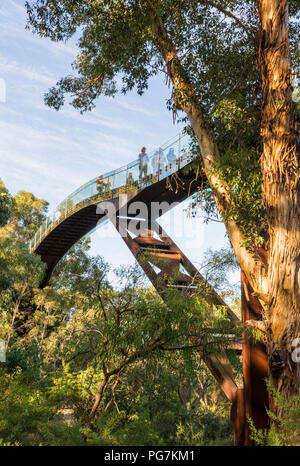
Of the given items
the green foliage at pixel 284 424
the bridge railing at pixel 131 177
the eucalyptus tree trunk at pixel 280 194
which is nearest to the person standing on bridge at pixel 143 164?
the bridge railing at pixel 131 177

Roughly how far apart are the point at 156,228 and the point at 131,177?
1.64m

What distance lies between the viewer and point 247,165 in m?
8.46

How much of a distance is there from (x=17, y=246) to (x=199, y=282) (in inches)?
454

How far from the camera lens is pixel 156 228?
13.6m

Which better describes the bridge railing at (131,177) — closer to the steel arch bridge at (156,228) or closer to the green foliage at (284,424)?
the steel arch bridge at (156,228)

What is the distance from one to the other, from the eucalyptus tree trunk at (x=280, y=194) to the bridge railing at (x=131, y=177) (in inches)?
128

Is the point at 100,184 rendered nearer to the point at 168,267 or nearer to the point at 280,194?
the point at 168,267

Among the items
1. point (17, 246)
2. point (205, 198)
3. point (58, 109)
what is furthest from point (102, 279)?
point (17, 246)

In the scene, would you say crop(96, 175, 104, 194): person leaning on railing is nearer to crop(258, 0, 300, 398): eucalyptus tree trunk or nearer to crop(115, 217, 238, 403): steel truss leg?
crop(115, 217, 238, 403): steel truss leg

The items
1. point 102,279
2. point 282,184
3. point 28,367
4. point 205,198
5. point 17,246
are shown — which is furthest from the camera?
point 17,246

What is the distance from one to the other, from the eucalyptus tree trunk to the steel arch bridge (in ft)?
4.70

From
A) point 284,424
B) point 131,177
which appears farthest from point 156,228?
point 284,424
